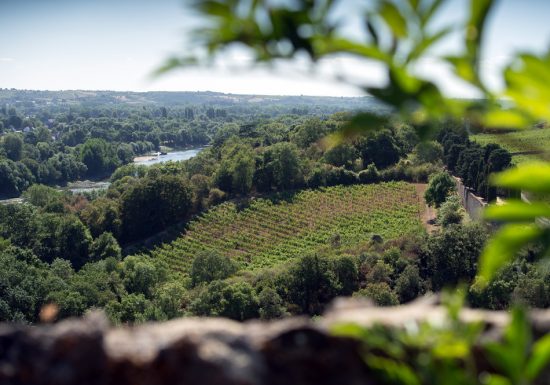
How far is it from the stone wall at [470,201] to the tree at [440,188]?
34.8 inches

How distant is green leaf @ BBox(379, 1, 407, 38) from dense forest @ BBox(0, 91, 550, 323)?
1465 cm

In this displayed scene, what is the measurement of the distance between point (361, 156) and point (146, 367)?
4221cm

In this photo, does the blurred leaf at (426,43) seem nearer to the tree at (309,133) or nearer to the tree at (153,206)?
the tree at (153,206)

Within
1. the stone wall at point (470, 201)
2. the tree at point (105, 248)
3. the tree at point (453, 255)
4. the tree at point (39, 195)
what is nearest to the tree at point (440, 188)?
the stone wall at point (470, 201)

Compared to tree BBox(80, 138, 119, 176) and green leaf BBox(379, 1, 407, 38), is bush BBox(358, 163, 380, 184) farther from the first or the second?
tree BBox(80, 138, 119, 176)

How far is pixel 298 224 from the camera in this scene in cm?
3472

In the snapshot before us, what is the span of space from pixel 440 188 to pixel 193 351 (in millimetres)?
33636

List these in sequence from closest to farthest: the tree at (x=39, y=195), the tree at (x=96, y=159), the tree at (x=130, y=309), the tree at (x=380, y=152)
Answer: the tree at (x=130, y=309)
the tree at (x=380, y=152)
the tree at (x=39, y=195)
the tree at (x=96, y=159)

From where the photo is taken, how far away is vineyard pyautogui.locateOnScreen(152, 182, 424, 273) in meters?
31.6

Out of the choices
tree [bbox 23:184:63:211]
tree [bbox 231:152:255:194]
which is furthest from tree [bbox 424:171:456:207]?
tree [bbox 23:184:63:211]

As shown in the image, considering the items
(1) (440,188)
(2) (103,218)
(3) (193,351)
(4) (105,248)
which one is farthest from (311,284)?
(3) (193,351)

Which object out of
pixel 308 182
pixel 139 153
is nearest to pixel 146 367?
pixel 308 182

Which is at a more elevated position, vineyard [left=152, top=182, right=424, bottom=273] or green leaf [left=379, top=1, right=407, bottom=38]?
green leaf [left=379, top=1, right=407, bottom=38]

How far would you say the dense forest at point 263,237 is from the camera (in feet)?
76.0
